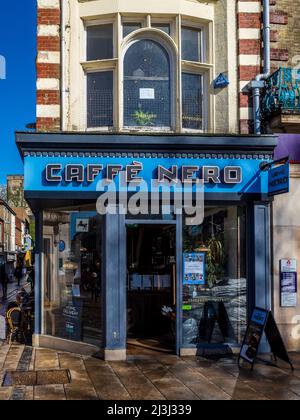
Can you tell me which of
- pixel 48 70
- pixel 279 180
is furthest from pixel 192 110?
pixel 48 70

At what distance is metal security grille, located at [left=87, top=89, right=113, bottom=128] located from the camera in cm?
1091

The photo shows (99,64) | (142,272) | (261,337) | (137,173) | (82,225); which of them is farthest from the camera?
(142,272)

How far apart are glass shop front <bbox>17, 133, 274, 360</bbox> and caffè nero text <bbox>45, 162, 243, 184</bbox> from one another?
7 cm

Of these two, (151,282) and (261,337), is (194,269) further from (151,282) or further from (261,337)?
(261,337)

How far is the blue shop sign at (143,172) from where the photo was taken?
9953 mm

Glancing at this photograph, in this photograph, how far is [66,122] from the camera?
10.7 meters

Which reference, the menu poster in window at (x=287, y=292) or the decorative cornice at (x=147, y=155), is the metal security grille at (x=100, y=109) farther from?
the menu poster in window at (x=287, y=292)

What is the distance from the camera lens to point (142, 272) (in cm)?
1122

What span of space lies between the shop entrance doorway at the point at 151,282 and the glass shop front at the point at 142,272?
22 mm

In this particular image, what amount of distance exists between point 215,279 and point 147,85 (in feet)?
13.1

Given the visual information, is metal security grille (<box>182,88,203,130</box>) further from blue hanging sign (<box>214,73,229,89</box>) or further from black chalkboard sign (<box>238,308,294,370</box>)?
black chalkboard sign (<box>238,308,294,370</box>)

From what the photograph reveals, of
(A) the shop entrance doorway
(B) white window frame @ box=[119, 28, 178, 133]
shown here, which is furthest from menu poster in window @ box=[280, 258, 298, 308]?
(B) white window frame @ box=[119, 28, 178, 133]

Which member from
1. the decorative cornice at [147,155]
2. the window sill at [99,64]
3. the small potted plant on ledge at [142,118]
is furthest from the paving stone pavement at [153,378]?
the window sill at [99,64]
